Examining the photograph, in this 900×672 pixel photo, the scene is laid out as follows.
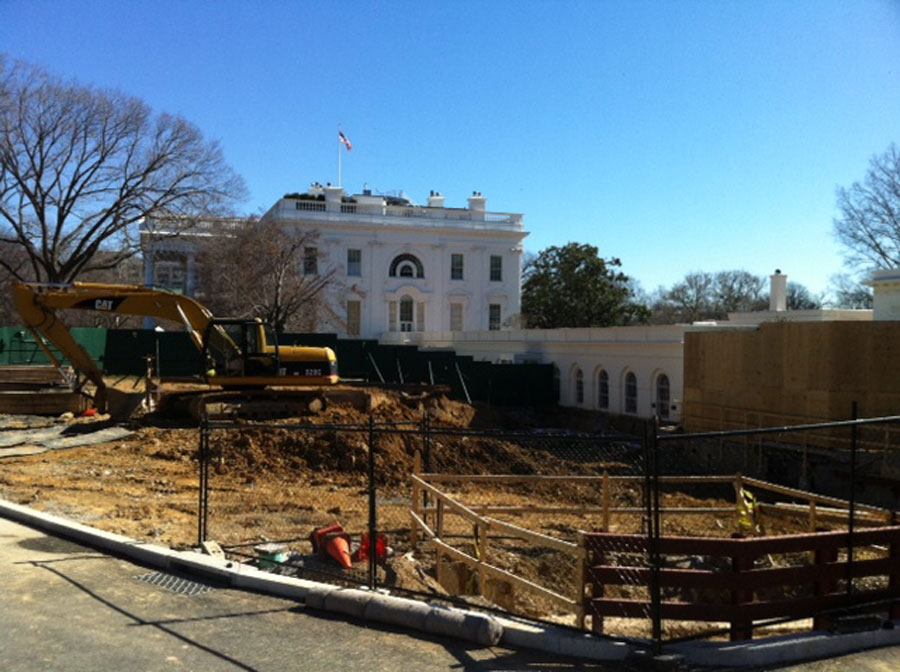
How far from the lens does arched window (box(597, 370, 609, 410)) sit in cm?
3606

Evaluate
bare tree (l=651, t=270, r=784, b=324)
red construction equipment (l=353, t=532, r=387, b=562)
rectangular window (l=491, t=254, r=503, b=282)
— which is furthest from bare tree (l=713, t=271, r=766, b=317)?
red construction equipment (l=353, t=532, r=387, b=562)

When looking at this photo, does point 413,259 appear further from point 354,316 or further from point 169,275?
point 169,275

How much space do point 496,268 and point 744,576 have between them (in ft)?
194

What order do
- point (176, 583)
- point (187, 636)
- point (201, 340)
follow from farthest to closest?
point (201, 340) < point (176, 583) < point (187, 636)

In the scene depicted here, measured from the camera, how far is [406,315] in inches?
2493

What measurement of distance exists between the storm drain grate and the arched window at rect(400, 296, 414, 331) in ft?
179

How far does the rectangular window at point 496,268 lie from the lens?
64.9 meters

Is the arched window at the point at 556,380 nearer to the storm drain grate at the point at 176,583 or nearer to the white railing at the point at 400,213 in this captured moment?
the white railing at the point at 400,213

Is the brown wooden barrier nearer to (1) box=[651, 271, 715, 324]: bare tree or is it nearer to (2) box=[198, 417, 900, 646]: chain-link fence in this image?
(2) box=[198, 417, 900, 646]: chain-link fence

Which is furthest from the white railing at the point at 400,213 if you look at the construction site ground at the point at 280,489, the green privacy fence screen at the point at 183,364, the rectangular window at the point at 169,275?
the construction site ground at the point at 280,489

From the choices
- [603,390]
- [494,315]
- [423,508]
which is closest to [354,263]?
[494,315]

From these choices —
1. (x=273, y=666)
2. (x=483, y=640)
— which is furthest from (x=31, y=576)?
(x=483, y=640)

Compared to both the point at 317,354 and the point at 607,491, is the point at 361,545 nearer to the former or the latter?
the point at 607,491

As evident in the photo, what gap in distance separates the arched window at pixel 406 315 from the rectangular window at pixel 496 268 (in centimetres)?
719
